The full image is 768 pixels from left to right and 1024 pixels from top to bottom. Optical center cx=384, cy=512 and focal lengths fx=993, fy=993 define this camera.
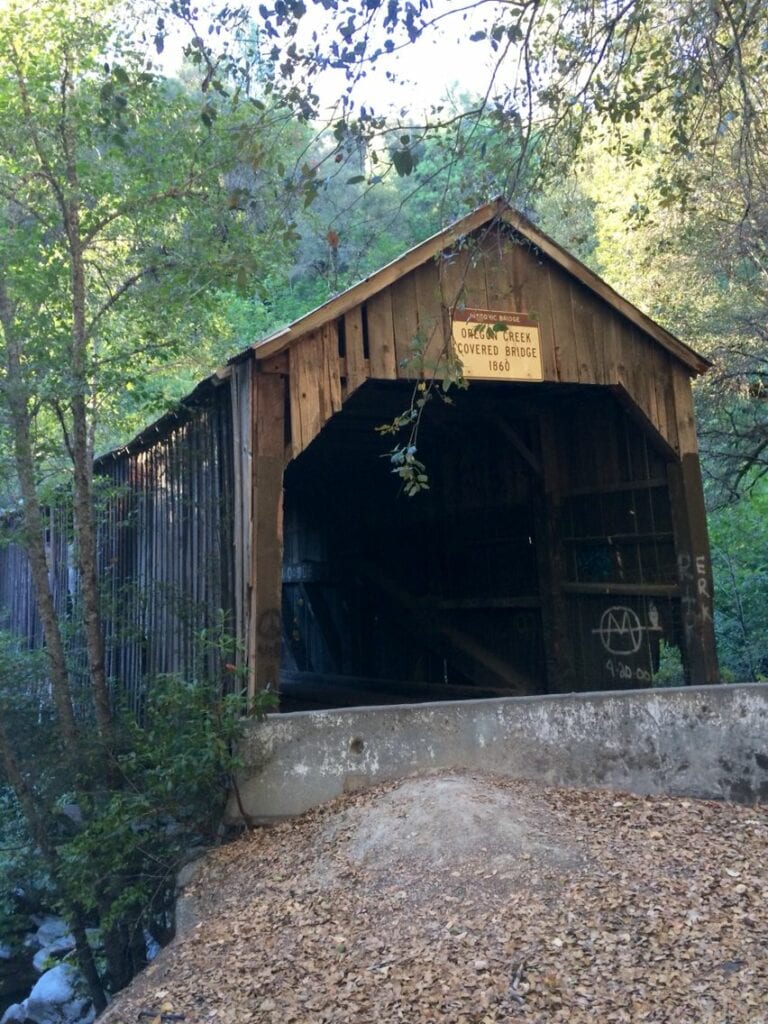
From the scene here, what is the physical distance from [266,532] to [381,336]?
201 centimetres

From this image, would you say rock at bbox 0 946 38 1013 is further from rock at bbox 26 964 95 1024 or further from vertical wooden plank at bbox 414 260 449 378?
vertical wooden plank at bbox 414 260 449 378

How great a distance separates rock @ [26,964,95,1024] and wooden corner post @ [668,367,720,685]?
21.0 feet

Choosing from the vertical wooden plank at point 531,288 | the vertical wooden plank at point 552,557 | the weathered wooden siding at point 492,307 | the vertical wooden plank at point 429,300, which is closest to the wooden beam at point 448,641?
the vertical wooden plank at point 552,557

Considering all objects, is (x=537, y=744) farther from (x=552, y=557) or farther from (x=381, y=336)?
(x=552, y=557)

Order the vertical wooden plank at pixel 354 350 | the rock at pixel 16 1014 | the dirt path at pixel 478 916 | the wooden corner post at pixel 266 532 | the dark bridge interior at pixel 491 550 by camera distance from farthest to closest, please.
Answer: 1. the dark bridge interior at pixel 491 550
2. the rock at pixel 16 1014
3. the vertical wooden plank at pixel 354 350
4. the wooden corner post at pixel 266 532
5. the dirt path at pixel 478 916

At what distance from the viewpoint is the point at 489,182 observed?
7082 mm

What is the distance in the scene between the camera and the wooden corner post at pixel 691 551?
9398 millimetres

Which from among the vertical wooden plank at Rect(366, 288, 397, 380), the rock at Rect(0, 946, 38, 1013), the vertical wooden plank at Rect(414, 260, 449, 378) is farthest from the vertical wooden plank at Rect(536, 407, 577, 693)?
the rock at Rect(0, 946, 38, 1013)

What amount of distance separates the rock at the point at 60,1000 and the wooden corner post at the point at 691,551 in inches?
251

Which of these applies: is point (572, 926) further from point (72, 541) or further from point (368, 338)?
point (72, 541)

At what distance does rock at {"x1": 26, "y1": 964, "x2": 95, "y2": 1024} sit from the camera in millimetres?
9148

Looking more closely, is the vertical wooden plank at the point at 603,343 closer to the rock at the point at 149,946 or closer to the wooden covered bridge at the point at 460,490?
the wooden covered bridge at the point at 460,490

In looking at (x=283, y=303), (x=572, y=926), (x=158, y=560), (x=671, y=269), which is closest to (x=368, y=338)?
(x=158, y=560)

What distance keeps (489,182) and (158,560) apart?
17.3 feet
